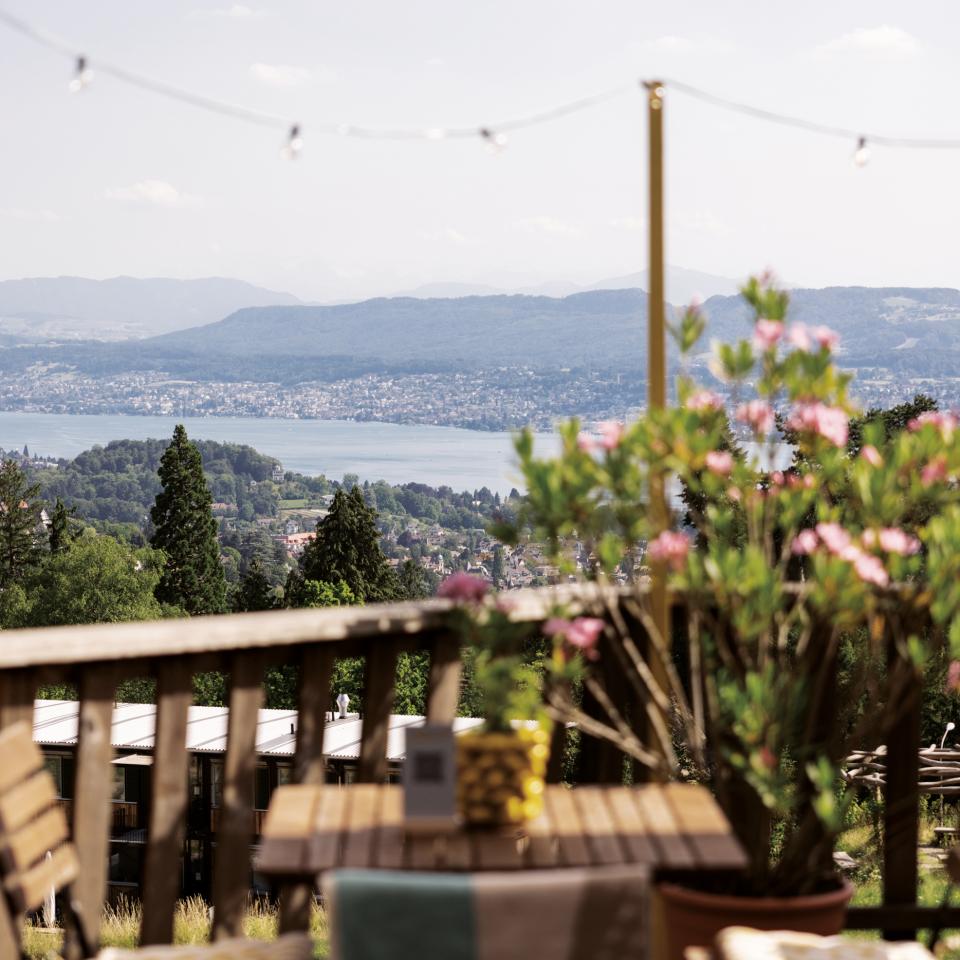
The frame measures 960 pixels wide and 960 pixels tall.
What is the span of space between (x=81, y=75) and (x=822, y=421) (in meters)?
1.62

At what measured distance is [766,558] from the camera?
2.74m

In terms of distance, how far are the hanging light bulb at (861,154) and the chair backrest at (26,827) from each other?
212 centimetres

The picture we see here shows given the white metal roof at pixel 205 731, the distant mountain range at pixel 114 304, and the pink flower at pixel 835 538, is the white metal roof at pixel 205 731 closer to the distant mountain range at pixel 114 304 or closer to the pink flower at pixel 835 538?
the pink flower at pixel 835 538

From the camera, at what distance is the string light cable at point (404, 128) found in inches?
111

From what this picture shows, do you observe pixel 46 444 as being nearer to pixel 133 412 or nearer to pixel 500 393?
pixel 133 412

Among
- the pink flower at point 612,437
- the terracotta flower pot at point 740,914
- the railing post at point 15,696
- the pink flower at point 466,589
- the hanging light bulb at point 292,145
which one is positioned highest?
the hanging light bulb at point 292,145

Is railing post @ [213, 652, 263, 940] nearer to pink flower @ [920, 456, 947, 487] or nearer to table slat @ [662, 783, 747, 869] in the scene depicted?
table slat @ [662, 783, 747, 869]

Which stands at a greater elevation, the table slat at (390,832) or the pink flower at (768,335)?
the pink flower at (768,335)

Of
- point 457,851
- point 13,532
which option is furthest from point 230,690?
point 13,532

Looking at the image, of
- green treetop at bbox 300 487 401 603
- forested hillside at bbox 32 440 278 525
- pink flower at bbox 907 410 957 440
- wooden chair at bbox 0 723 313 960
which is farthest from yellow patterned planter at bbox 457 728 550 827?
forested hillside at bbox 32 440 278 525

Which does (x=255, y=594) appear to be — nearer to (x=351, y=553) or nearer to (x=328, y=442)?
(x=351, y=553)

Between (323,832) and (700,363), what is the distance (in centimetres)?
129

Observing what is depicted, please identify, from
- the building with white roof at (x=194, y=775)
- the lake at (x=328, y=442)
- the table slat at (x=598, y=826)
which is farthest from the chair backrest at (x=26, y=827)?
the lake at (x=328, y=442)

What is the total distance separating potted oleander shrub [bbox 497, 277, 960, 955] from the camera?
2523mm
